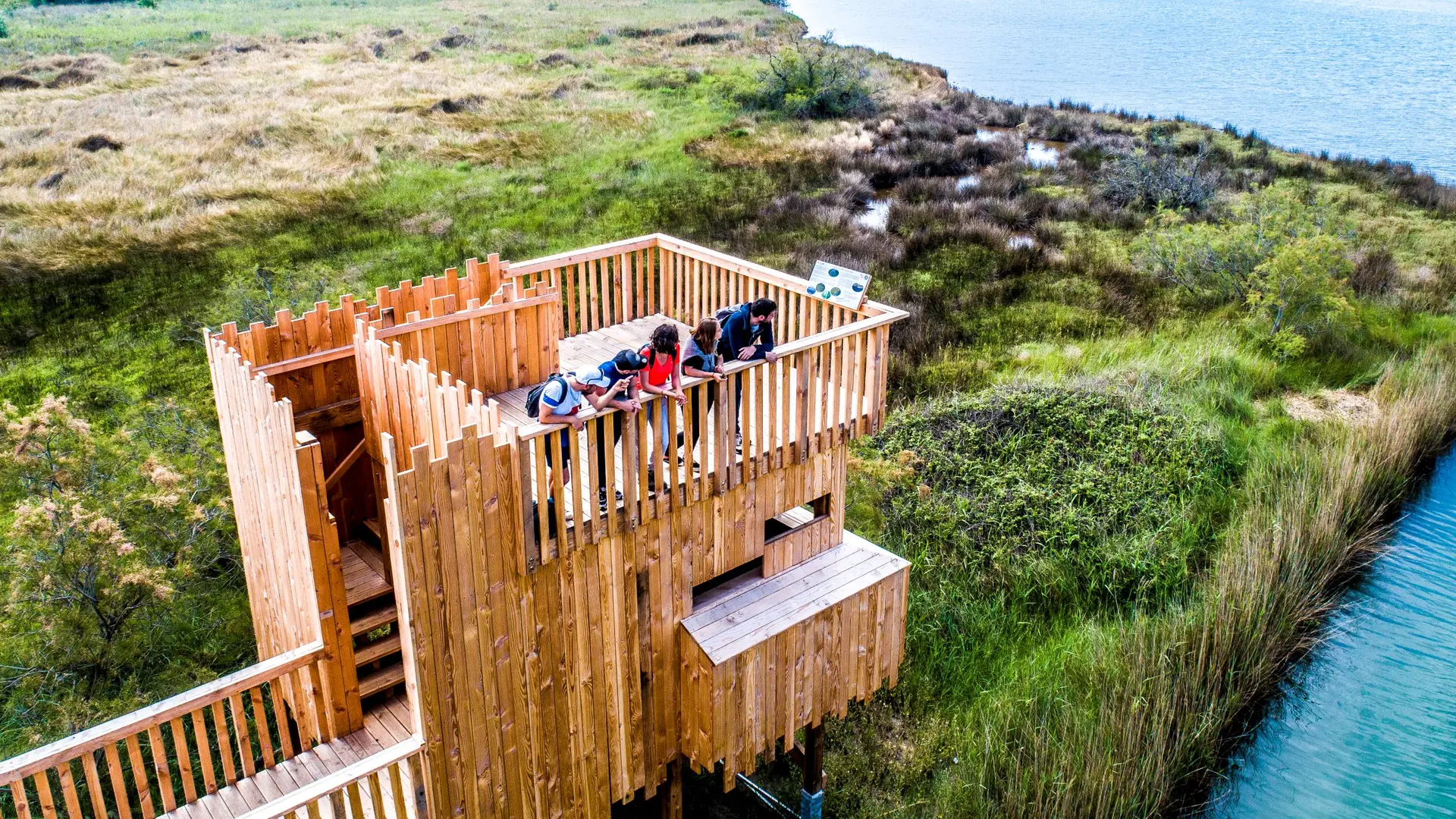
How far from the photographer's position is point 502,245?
72.8 feet

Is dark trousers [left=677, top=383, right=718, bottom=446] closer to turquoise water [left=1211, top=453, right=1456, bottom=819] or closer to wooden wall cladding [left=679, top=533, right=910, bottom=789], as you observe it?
wooden wall cladding [left=679, top=533, right=910, bottom=789]

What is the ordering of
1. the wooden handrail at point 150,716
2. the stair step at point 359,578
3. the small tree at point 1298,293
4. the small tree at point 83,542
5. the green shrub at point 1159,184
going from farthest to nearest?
the green shrub at point 1159,184 → the small tree at point 1298,293 → the small tree at point 83,542 → the stair step at point 359,578 → the wooden handrail at point 150,716

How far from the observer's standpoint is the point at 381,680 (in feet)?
25.3

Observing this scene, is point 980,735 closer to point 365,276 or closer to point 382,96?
point 365,276

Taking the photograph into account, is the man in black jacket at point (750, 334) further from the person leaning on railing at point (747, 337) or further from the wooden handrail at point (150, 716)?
the wooden handrail at point (150, 716)

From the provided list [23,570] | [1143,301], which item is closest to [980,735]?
[23,570]

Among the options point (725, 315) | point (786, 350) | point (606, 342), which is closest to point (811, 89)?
point (606, 342)

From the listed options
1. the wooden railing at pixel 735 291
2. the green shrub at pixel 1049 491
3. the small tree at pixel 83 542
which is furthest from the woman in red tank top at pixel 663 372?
the small tree at pixel 83 542

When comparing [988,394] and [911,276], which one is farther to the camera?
[911,276]

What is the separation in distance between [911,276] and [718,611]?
15470 mm

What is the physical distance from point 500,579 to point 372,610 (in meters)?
2.20

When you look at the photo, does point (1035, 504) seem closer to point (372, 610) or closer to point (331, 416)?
point (372, 610)

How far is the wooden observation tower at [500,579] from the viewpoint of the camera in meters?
6.22

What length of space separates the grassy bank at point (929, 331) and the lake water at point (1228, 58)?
1060 cm
